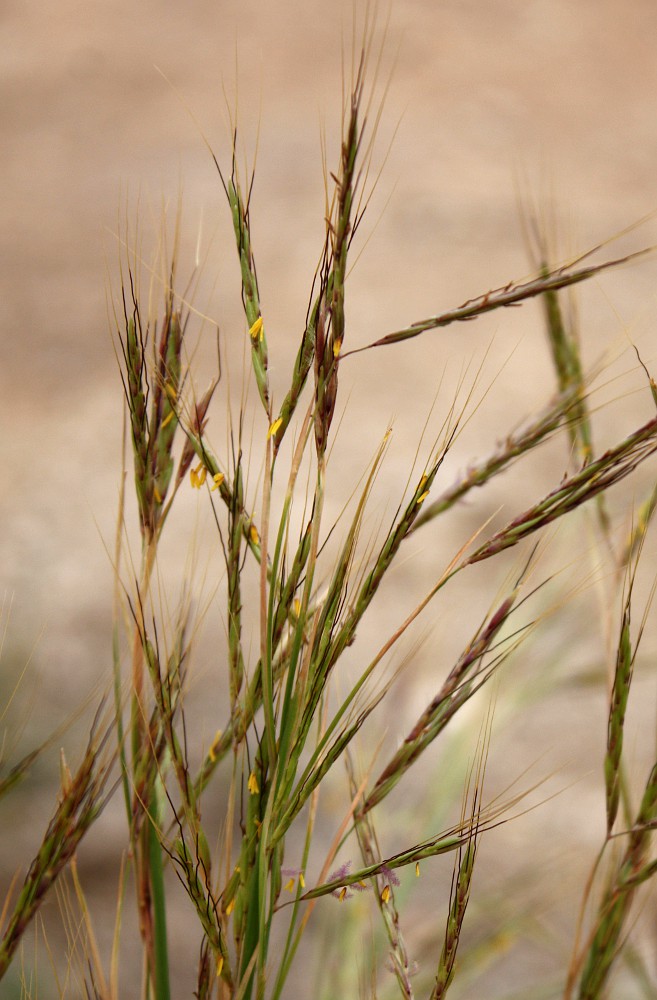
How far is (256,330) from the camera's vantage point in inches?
8.0

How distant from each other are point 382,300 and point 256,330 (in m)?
0.60

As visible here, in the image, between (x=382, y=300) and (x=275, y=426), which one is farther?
(x=382, y=300)

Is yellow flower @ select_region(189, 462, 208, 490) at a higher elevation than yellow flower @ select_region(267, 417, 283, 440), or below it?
higher

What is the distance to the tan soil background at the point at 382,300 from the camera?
0.54 m

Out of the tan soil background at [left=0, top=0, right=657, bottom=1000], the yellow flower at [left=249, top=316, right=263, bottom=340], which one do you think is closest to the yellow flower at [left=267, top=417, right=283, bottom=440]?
the yellow flower at [left=249, top=316, right=263, bottom=340]

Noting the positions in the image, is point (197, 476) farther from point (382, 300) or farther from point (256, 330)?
point (382, 300)

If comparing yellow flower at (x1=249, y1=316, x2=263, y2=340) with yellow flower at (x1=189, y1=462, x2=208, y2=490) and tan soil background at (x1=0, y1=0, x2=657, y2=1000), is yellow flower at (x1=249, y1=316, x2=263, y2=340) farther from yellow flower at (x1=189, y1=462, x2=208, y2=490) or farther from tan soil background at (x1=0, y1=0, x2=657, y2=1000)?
tan soil background at (x1=0, y1=0, x2=657, y2=1000)

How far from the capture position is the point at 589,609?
0.50m

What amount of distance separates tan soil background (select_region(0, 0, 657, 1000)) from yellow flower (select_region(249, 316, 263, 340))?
25cm

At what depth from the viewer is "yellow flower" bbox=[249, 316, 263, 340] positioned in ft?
0.66

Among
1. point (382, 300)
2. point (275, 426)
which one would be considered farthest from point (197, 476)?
point (382, 300)

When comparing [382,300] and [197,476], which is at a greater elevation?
[382,300]

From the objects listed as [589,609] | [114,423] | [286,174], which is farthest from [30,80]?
[589,609]

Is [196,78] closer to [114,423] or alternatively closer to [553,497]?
[114,423]
